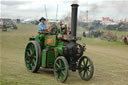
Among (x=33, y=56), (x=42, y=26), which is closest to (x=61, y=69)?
(x=33, y=56)

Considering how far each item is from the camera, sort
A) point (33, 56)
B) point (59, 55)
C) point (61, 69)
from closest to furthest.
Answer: point (61, 69)
point (59, 55)
point (33, 56)

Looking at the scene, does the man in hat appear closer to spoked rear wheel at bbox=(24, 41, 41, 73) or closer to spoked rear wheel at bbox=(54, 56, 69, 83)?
Answer: spoked rear wheel at bbox=(24, 41, 41, 73)

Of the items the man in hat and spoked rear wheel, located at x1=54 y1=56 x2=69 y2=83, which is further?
the man in hat

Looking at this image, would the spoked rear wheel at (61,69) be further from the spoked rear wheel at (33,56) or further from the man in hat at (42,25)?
the man in hat at (42,25)

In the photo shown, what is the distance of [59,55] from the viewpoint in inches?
255

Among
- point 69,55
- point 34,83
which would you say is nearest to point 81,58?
point 69,55

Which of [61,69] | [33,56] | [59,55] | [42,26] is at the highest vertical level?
[42,26]

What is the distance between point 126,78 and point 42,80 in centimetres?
257

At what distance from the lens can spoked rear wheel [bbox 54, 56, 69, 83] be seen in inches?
227

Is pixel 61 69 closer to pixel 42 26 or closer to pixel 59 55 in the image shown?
pixel 59 55

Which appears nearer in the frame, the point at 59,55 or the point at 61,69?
the point at 61,69

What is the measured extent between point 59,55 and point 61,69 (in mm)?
583

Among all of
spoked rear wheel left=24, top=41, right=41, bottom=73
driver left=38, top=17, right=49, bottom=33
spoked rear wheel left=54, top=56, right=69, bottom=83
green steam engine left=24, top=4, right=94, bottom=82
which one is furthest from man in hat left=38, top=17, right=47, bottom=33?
spoked rear wheel left=54, top=56, right=69, bottom=83

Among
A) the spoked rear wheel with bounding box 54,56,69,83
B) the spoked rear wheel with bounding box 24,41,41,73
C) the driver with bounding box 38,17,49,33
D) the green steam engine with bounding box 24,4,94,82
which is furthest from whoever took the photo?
the driver with bounding box 38,17,49,33
